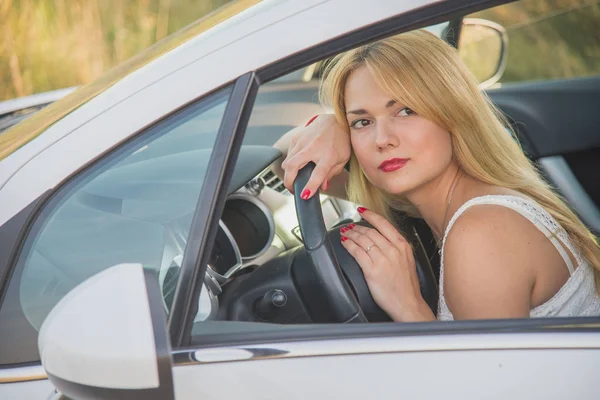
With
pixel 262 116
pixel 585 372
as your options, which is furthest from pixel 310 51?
pixel 262 116

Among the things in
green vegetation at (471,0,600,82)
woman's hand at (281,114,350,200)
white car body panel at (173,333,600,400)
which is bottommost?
Result: white car body panel at (173,333,600,400)

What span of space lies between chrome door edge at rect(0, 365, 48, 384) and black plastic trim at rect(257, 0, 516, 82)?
65 centimetres

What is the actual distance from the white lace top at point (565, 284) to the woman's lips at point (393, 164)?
6.6 inches

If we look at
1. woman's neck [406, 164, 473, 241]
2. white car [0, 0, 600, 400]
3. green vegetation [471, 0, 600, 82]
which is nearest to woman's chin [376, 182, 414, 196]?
woman's neck [406, 164, 473, 241]

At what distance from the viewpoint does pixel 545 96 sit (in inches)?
126

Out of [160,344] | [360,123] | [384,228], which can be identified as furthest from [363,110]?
[160,344]

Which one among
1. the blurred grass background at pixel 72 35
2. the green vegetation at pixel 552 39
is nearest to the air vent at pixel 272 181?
the green vegetation at pixel 552 39

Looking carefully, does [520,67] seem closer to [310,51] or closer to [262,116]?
[262,116]

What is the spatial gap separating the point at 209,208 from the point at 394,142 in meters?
0.60

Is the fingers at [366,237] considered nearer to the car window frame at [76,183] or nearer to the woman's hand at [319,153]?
the woman's hand at [319,153]

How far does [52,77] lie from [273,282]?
466 centimetres

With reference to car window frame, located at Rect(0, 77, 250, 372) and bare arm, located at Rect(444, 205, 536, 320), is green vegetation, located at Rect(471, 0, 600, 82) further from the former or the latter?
car window frame, located at Rect(0, 77, 250, 372)

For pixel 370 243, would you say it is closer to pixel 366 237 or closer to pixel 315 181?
pixel 366 237

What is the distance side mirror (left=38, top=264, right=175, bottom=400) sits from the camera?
1165 millimetres
